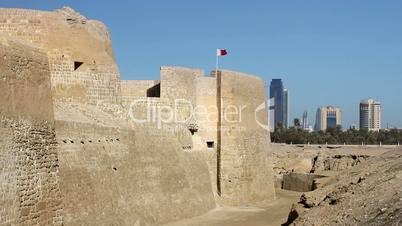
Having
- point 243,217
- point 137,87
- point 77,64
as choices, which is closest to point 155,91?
point 137,87

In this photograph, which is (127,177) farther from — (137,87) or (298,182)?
(298,182)

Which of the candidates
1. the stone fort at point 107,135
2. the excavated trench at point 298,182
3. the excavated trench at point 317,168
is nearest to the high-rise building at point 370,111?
the excavated trench at point 317,168

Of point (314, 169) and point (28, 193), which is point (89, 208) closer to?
point (28, 193)

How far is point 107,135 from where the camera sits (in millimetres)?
17562

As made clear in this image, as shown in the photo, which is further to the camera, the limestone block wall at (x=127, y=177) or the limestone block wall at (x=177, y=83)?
the limestone block wall at (x=177, y=83)

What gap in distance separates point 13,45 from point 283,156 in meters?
30.1

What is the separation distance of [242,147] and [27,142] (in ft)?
41.7

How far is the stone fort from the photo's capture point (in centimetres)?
1282

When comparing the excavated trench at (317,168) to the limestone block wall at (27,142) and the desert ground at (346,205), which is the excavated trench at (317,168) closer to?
the desert ground at (346,205)

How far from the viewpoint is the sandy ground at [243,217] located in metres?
20.1

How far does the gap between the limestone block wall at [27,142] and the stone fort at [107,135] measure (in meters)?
0.02

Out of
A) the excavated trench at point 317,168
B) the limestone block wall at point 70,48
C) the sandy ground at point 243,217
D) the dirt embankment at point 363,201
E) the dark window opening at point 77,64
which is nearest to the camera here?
the dirt embankment at point 363,201

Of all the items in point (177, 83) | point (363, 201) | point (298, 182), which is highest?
point (177, 83)

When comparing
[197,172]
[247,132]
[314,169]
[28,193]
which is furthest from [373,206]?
[314,169]
